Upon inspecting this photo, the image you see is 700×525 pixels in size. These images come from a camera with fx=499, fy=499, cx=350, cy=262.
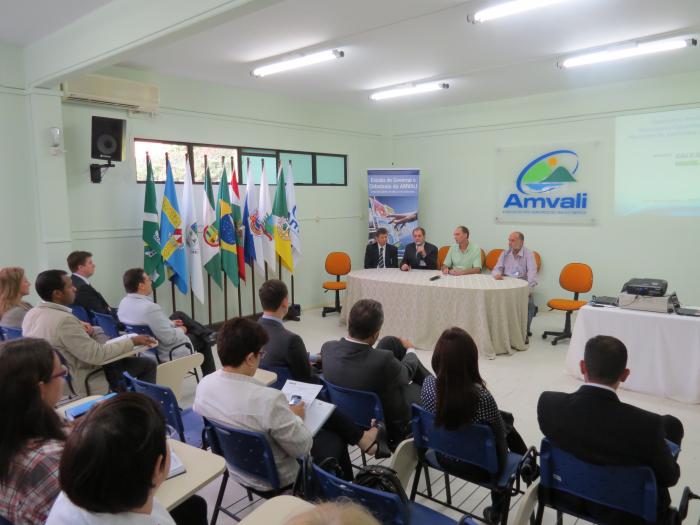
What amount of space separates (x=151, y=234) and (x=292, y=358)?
3269mm

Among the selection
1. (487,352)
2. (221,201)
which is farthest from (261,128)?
(487,352)

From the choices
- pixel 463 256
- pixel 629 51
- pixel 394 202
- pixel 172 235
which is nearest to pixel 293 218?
pixel 172 235

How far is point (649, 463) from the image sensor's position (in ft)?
5.87

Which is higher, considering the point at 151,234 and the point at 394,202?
the point at 394,202

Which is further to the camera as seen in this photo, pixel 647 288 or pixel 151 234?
pixel 151 234

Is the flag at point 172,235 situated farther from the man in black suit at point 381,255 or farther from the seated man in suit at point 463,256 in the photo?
the seated man in suit at point 463,256

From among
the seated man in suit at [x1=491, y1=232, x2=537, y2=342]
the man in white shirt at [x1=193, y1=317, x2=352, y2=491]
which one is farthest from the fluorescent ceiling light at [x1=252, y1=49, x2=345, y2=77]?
the man in white shirt at [x1=193, y1=317, x2=352, y2=491]

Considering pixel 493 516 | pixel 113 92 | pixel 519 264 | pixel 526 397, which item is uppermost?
pixel 113 92

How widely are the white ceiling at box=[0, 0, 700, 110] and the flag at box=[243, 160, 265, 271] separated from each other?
1369 millimetres

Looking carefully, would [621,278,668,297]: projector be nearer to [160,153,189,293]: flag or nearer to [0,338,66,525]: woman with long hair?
[0,338,66,525]: woman with long hair

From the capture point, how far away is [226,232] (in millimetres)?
6020

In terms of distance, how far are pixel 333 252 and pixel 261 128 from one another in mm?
2141

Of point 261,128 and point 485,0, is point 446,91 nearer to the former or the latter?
point 261,128

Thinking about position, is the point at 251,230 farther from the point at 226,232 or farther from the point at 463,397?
the point at 463,397
